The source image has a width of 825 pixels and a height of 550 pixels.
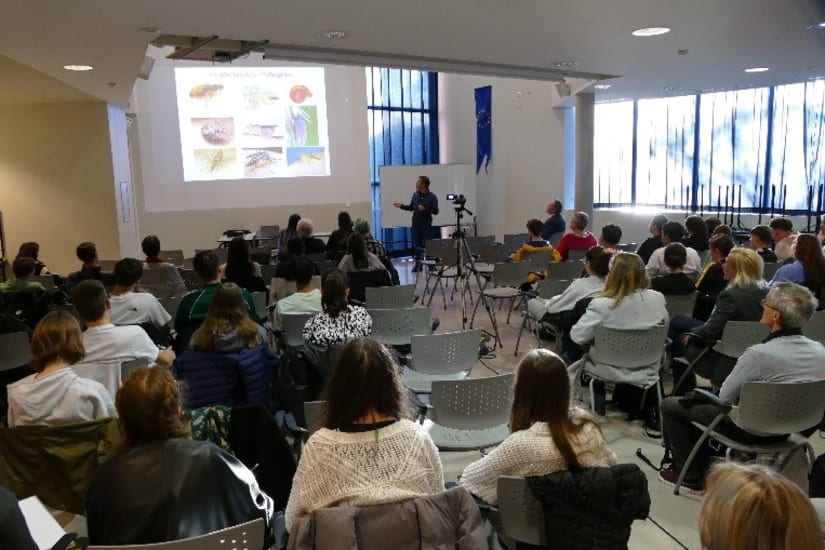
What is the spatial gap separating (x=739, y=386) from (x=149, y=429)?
2.77m

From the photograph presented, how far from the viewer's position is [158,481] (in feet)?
6.51

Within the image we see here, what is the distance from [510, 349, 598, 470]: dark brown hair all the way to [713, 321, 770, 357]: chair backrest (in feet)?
7.74

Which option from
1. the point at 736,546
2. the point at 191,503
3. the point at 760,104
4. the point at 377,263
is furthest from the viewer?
the point at 760,104

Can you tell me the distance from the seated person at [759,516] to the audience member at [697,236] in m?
6.27

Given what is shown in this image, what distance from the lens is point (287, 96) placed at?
473 inches

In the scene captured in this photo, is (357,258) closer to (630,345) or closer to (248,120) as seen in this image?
(630,345)

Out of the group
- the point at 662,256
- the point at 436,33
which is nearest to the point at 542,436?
the point at 436,33

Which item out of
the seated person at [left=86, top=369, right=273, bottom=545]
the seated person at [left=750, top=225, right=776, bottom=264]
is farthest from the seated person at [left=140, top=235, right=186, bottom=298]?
the seated person at [left=750, top=225, right=776, bottom=264]

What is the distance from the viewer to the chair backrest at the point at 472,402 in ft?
10.8

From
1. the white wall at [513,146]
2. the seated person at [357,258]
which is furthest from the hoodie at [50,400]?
the white wall at [513,146]

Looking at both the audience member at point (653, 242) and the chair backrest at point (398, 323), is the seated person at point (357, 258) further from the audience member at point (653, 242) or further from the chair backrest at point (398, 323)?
the audience member at point (653, 242)

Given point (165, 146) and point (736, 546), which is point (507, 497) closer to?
point (736, 546)

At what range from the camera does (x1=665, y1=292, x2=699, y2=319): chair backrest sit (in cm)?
523

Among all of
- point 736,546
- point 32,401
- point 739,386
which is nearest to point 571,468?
point 736,546
